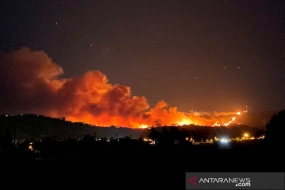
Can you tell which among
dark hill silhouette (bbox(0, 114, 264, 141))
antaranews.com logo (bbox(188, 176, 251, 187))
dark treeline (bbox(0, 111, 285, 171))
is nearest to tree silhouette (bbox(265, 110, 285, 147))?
dark treeline (bbox(0, 111, 285, 171))

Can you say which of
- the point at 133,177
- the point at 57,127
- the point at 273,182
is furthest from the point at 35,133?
the point at 273,182

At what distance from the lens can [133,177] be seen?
20688 millimetres

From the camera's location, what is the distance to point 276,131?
40.4 metres

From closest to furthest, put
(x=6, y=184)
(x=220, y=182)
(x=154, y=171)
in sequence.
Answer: (x=220, y=182) → (x=6, y=184) → (x=154, y=171)

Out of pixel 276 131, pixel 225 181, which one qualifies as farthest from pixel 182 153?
pixel 225 181

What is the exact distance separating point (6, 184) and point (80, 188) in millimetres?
5222

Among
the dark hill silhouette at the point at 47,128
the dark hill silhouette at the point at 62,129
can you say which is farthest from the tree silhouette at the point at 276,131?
the dark hill silhouette at the point at 47,128

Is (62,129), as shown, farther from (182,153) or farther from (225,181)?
(225,181)

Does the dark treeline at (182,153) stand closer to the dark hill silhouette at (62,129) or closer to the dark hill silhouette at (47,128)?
the dark hill silhouette at (62,129)

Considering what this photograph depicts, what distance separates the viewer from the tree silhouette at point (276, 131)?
3650cm

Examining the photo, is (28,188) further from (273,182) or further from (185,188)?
(273,182)

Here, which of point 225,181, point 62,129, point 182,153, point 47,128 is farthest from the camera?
point 62,129

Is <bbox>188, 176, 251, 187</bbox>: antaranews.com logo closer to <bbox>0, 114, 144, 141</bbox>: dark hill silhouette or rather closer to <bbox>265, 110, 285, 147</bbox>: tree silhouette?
<bbox>265, 110, 285, 147</bbox>: tree silhouette

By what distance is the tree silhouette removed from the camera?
36.5 m
